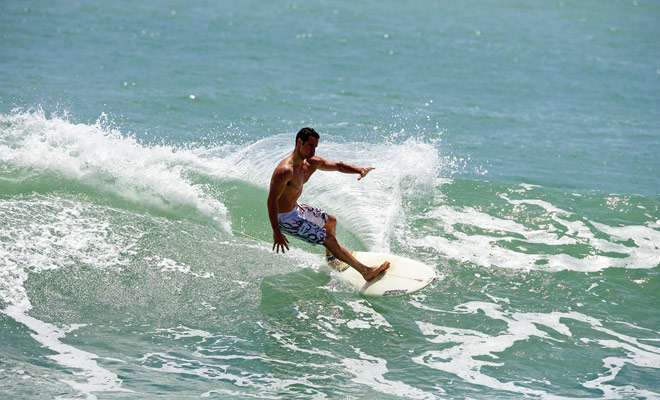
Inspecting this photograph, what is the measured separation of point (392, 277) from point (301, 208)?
47.5 inches

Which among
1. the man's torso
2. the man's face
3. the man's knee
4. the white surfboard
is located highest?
the man's face

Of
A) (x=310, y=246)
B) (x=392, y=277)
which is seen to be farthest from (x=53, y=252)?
(x=392, y=277)

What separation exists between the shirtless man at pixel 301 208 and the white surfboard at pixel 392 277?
4.0 inches

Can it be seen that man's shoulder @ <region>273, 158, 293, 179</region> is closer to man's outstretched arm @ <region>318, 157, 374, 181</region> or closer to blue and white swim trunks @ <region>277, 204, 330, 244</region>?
blue and white swim trunks @ <region>277, 204, 330, 244</region>

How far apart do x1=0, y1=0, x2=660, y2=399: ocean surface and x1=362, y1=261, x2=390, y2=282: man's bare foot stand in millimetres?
229

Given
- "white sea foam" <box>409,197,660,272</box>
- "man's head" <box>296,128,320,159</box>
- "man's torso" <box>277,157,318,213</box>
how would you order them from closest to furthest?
1. "man's head" <box>296,128,320,159</box>
2. "man's torso" <box>277,157,318,213</box>
3. "white sea foam" <box>409,197,660,272</box>

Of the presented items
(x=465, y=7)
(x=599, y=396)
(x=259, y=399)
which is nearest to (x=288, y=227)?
(x=259, y=399)

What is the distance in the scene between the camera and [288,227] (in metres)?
7.13

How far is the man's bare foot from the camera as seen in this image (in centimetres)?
733

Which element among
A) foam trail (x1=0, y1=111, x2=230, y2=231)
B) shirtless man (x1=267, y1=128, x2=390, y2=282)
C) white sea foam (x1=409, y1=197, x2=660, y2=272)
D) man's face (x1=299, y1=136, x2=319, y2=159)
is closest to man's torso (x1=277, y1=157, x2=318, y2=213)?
shirtless man (x1=267, y1=128, x2=390, y2=282)

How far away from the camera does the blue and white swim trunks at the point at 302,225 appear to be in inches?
279

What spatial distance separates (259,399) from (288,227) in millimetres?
2061

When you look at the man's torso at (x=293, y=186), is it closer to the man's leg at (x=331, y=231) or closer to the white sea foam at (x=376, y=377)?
the man's leg at (x=331, y=231)

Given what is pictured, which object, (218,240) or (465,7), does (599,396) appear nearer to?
(218,240)
